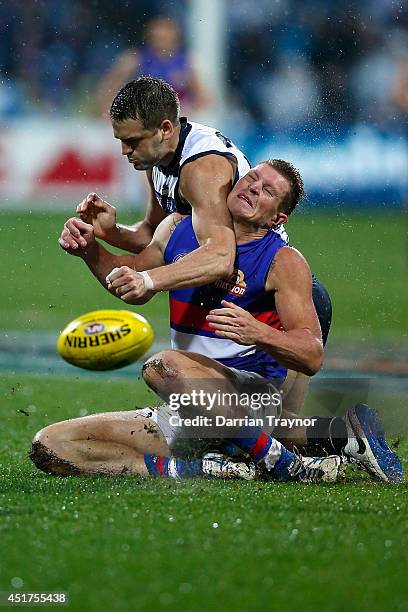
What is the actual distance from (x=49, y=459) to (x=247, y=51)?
16.6 meters

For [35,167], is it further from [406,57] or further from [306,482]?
[306,482]

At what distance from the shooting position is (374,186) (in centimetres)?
1797

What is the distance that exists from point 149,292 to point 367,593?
2.02 meters

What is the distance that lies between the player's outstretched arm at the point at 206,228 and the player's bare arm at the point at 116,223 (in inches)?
21.1

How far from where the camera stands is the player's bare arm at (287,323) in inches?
186

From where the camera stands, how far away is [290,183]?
522 cm

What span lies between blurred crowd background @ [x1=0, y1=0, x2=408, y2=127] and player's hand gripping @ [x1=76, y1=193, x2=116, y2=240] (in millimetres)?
12777

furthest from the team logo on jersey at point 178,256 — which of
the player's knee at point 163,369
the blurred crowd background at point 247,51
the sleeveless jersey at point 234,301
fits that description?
the blurred crowd background at point 247,51

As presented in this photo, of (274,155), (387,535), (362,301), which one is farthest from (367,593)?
(274,155)

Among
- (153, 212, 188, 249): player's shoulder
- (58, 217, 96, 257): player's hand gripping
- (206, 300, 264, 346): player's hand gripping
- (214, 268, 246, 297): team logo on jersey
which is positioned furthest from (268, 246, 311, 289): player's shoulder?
(58, 217, 96, 257): player's hand gripping

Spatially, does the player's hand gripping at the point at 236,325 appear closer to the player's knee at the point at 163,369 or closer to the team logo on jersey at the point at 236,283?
the player's knee at the point at 163,369

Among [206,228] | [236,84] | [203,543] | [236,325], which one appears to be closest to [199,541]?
[203,543]

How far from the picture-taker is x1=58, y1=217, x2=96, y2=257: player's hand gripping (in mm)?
5492

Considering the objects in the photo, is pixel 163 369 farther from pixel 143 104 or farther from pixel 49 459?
pixel 143 104
